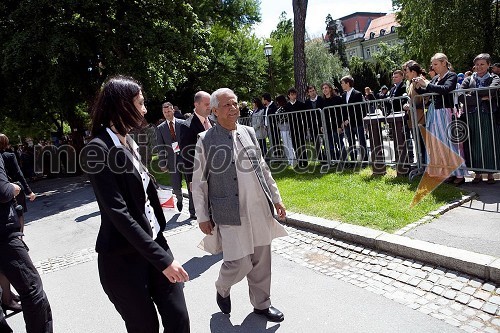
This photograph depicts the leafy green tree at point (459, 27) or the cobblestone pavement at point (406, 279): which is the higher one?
the leafy green tree at point (459, 27)

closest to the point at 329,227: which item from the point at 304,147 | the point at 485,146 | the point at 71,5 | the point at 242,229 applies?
the point at 242,229

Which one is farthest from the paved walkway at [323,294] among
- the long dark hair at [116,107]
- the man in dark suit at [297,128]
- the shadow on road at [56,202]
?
the shadow on road at [56,202]

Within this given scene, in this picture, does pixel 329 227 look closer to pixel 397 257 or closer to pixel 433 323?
pixel 397 257

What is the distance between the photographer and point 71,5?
13.1 m

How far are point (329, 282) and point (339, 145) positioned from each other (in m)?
5.17

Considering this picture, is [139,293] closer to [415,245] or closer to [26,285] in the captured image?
[26,285]

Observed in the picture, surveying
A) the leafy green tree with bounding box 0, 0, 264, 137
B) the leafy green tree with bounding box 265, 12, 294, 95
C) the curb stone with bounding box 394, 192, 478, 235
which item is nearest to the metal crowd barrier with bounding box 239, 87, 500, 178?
the curb stone with bounding box 394, 192, 478, 235

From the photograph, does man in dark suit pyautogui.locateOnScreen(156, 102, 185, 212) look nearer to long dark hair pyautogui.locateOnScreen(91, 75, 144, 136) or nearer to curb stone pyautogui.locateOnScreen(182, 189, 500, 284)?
curb stone pyautogui.locateOnScreen(182, 189, 500, 284)

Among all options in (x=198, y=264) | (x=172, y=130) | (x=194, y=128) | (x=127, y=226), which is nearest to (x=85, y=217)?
(x=172, y=130)

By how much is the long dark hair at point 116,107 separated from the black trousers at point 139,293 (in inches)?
29.5

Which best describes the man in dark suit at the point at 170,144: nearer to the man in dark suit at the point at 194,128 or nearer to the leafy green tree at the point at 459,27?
the man in dark suit at the point at 194,128

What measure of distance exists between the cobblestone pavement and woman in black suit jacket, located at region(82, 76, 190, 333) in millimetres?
2161

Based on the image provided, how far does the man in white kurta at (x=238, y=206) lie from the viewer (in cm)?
335

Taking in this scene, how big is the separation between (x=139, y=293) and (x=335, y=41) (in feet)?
312
